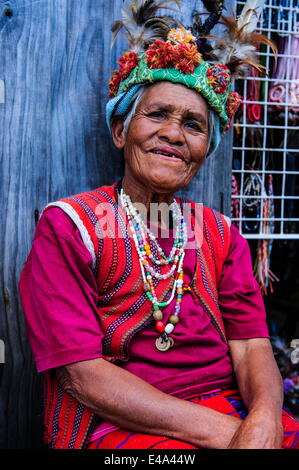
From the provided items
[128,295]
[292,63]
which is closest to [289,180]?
[292,63]

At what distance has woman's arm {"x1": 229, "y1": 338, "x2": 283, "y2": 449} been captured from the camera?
1515 millimetres

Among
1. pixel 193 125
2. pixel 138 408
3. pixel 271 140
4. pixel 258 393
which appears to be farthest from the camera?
pixel 271 140

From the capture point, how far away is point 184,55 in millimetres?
1784

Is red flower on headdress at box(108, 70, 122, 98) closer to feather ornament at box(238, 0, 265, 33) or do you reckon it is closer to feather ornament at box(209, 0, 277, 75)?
feather ornament at box(209, 0, 277, 75)

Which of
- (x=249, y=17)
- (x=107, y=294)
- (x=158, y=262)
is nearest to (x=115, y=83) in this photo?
(x=249, y=17)

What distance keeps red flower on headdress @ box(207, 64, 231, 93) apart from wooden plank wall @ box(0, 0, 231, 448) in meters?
0.53

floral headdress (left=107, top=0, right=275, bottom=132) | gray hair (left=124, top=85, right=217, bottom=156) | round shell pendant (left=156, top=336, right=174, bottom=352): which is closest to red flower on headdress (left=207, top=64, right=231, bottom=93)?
floral headdress (left=107, top=0, right=275, bottom=132)

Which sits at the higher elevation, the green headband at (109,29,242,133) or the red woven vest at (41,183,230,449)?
the green headband at (109,29,242,133)

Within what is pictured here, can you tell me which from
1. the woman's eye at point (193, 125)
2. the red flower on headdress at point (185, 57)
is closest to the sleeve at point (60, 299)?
the woman's eye at point (193, 125)

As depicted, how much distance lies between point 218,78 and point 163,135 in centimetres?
34

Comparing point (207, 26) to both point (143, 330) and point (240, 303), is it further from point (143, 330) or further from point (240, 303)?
point (143, 330)

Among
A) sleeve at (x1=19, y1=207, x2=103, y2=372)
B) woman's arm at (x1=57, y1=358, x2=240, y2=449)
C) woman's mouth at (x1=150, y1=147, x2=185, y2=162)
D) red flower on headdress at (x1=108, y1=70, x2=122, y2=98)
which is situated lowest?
woman's arm at (x1=57, y1=358, x2=240, y2=449)

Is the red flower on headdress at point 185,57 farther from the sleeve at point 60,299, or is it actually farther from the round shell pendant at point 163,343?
the round shell pendant at point 163,343
